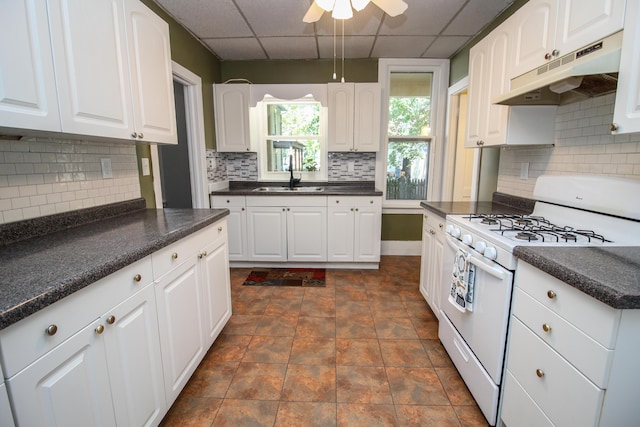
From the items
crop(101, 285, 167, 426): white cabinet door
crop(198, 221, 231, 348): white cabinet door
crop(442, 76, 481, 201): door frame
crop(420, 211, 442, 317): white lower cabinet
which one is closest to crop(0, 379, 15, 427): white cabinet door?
crop(101, 285, 167, 426): white cabinet door

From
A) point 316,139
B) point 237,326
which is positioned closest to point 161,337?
point 237,326

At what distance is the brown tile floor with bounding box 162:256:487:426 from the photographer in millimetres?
1507

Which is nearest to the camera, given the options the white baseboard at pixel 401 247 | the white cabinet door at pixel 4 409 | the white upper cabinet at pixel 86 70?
the white cabinet door at pixel 4 409

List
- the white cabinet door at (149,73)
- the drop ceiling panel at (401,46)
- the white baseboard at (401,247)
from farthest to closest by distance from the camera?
the white baseboard at (401,247)
the drop ceiling panel at (401,46)
the white cabinet door at (149,73)

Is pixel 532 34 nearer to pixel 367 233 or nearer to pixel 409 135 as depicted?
pixel 409 135

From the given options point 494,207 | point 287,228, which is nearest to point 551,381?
point 494,207

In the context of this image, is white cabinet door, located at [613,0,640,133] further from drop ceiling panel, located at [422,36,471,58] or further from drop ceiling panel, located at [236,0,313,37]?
drop ceiling panel, located at [422,36,471,58]

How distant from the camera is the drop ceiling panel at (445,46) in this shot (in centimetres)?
302

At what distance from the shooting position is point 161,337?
4.42 ft

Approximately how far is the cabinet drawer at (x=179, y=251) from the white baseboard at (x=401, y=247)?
2634 mm

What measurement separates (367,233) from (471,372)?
74.8 inches

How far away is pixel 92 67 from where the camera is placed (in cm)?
133

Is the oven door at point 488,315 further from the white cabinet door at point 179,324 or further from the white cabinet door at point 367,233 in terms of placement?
the white cabinet door at point 367,233

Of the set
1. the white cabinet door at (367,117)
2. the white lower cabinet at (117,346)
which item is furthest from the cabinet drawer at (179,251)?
the white cabinet door at (367,117)
